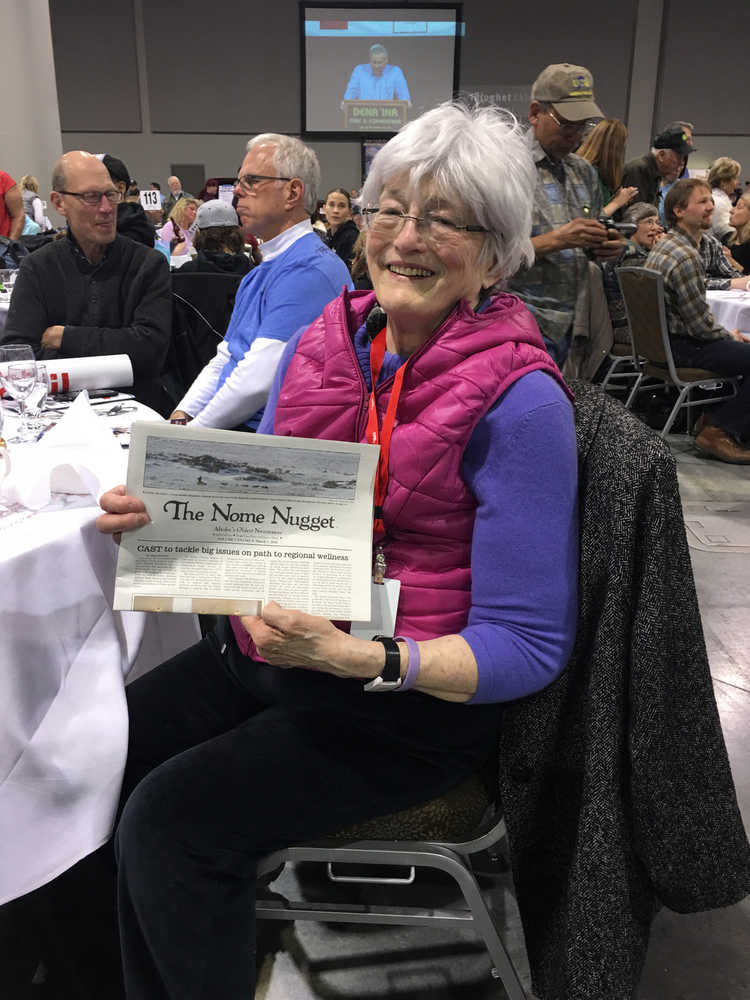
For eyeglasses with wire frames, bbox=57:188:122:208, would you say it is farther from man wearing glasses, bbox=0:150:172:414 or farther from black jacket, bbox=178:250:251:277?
black jacket, bbox=178:250:251:277

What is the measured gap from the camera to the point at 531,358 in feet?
3.52

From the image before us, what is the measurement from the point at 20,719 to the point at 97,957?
21.5 inches

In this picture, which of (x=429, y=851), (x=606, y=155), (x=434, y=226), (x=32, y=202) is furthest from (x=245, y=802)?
(x=32, y=202)

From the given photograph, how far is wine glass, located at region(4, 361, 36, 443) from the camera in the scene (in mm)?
1721

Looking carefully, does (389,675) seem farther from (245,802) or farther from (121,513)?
(121,513)

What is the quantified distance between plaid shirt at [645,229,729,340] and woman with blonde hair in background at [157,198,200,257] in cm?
531

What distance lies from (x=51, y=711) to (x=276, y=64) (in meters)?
16.0

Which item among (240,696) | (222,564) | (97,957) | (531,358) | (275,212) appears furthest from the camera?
(275,212)

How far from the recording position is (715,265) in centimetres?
565

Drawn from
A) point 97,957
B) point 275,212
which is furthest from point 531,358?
point 275,212

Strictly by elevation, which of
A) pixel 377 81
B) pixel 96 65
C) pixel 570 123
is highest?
pixel 96 65

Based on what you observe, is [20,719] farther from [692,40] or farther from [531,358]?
[692,40]

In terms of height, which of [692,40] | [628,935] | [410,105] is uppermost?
[692,40]

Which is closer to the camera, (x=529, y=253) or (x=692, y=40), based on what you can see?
(x=529, y=253)
